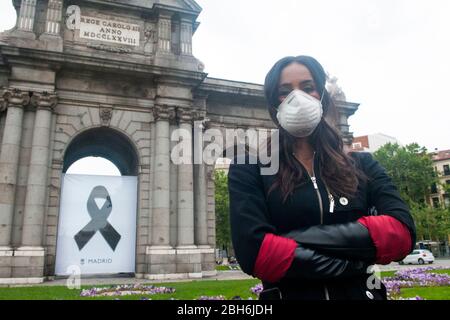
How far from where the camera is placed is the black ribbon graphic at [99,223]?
18.5 m

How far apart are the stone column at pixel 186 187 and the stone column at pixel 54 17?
24.0 feet

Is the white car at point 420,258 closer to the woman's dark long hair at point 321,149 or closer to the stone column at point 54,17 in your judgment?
the stone column at point 54,17

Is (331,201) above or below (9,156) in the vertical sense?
below

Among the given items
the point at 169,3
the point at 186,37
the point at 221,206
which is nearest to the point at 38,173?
the point at 186,37

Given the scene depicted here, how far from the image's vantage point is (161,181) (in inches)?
763

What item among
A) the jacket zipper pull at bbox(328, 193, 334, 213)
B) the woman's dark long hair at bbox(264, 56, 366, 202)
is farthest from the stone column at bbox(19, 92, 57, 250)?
the jacket zipper pull at bbox(328, 193, 334, 213)

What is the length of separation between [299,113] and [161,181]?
56.9ft

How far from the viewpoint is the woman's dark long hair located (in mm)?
2430

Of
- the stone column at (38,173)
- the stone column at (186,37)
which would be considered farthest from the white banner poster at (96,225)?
the stone column at (186,37)

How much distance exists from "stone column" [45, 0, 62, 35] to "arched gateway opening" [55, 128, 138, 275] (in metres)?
5.28

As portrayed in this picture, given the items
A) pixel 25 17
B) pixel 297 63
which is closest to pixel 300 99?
pixel 297 63

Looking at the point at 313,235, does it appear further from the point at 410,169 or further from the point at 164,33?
the point at 410,169

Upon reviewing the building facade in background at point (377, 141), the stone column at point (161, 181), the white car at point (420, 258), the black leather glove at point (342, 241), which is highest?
the building facade in background at point (377, 141)

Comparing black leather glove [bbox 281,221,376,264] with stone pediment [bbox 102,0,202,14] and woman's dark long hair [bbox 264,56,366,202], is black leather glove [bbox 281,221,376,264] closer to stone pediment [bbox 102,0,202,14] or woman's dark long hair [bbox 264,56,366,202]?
woman's dark long hair [bbox 264,56,366,202]
